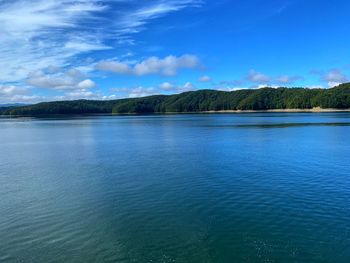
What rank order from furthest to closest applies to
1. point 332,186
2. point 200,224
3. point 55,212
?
point 332,186 → point 55,212 → point 200,224

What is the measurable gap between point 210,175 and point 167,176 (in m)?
2.99

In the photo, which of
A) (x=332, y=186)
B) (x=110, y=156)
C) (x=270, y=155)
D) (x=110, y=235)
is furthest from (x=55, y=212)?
(x=270, y=155)

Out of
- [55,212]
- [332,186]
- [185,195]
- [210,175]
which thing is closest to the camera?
[55,212]

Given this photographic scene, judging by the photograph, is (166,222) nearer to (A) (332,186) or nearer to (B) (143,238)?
(B) (143,238)

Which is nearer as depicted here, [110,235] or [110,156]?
[110,235]

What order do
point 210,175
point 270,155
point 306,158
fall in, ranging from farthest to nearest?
point 270,155, point 306,158, point 210,175

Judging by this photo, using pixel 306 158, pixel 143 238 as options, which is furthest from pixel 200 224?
pixel 306 158

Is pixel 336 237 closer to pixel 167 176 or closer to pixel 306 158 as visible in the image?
pixel 167 176

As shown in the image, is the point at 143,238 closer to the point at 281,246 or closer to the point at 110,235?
the point at 110,235

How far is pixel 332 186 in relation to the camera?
2147 centimetres

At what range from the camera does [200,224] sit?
15.1 meters

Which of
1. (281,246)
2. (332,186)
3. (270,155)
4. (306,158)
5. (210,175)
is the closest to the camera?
(281,246)

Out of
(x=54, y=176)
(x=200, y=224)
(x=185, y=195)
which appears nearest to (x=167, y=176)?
(x=185, y=195)

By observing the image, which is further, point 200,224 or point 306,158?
point 306,158
